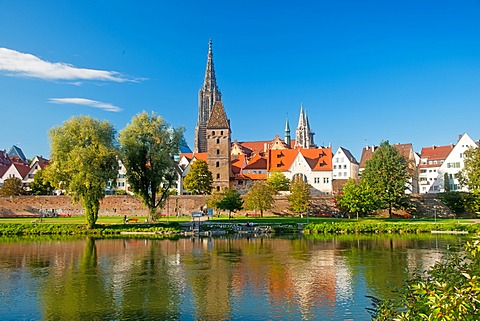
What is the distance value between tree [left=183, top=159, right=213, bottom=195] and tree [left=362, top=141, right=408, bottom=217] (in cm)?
2704

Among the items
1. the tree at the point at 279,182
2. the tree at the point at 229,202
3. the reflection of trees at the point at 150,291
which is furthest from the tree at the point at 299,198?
the reflection of trees at the point at 150,291

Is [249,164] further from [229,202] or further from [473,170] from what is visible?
[473,170]

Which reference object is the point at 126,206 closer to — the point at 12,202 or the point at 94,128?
the point at 12,202

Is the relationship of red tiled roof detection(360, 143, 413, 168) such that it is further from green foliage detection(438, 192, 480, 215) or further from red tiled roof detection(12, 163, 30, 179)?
red tiled roof detection(12, 163, 30, 179)

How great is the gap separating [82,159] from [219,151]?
141 feet

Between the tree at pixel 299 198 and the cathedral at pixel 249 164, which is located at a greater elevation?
the cathedral at pixel 249 164

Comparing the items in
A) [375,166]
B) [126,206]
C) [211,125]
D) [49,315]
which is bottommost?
[49,315]

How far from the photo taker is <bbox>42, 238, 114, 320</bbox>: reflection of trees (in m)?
17.4

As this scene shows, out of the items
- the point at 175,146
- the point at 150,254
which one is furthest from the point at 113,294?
the point at 175,146

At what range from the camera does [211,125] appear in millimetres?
86750

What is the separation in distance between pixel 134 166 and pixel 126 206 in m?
25.2

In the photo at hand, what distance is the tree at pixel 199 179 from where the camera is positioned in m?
79.9

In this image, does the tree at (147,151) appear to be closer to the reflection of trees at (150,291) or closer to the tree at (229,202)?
the tree at (229,202)

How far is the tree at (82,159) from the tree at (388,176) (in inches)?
1496
